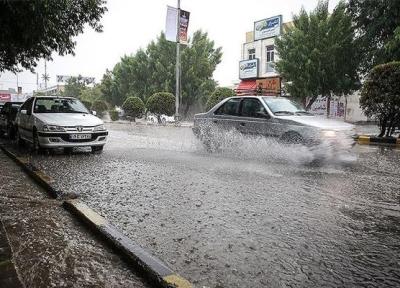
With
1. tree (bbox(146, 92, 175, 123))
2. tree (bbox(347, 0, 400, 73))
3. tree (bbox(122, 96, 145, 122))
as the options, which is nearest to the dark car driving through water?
tree (bbox(347, 0, 400, 73))

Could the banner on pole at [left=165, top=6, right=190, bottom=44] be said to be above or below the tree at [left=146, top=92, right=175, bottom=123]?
above

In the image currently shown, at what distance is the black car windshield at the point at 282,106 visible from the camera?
30.2ft

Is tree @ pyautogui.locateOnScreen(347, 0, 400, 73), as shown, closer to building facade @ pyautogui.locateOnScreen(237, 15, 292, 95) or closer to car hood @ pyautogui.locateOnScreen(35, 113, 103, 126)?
building facade @ pyautogui.locateOnScreen(237, 15, 292, 95)

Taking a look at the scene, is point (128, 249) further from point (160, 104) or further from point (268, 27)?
point (268, 27)

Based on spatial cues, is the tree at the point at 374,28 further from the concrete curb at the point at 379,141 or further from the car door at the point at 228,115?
the car door at the point at 228,115

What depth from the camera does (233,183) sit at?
20.2 feet

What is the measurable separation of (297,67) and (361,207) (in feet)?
69.7

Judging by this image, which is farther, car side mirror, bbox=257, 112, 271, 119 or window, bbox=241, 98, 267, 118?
window, bbox=241, 98, 267, 118

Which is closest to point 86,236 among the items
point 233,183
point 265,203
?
point 265,203

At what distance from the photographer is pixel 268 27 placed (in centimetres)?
3453

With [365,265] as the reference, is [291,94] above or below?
above

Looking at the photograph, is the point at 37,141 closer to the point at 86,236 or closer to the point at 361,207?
the point at 86,236

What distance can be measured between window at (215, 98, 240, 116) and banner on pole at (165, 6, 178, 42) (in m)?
19.1

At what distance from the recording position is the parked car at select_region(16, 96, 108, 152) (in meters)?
9.60
